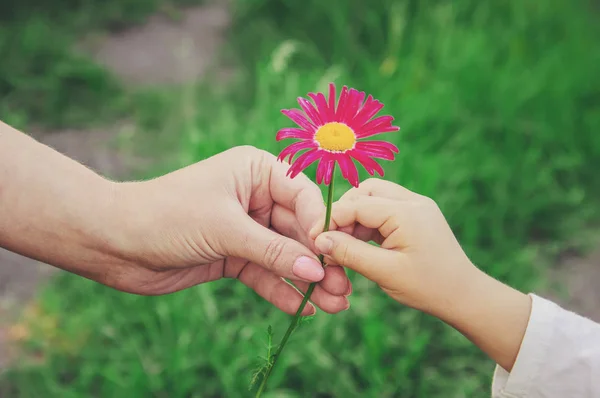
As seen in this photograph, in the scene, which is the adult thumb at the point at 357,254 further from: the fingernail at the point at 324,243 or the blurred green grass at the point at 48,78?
the blurred green grass at the point at 48,78

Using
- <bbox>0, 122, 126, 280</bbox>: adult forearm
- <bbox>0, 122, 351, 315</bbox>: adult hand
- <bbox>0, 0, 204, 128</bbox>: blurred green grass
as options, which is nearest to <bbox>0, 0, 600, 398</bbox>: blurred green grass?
<bbox>0, 0, 204, 128</bbox>: blurred green grass

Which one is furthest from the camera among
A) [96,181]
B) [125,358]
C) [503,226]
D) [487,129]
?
[487,129]

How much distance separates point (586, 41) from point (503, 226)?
1.51 m

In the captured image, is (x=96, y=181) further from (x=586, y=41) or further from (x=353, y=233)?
(x=586, y=41)

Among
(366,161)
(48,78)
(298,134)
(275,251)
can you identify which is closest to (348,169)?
(366,161)

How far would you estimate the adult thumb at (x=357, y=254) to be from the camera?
4.27 feet

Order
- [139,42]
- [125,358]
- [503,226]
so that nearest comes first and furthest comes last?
[125,358], [503,226], [139,42]

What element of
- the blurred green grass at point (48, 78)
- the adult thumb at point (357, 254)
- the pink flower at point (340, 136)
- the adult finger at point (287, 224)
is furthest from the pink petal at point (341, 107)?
the blurred green grass at point (48, 78)

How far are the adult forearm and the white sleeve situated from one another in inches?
Answer: 36.0

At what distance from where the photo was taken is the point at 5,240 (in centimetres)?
151

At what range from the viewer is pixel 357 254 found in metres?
1.30

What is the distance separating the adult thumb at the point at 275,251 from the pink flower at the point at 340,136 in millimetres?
249

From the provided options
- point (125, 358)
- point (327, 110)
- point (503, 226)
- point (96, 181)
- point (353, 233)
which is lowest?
point (125, 358)

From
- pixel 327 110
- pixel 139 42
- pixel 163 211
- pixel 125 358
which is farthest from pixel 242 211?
pixel 139 42
